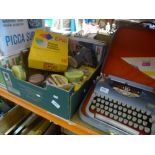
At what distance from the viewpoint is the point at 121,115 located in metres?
0.57

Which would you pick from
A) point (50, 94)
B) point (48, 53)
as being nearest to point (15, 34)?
point (48, 53)

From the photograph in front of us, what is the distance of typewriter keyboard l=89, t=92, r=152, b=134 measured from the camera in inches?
21.0

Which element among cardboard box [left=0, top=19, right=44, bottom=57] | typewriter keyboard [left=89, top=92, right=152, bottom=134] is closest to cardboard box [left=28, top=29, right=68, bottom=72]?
cardboard box [left=0, top=19, right=44, bottom=57]

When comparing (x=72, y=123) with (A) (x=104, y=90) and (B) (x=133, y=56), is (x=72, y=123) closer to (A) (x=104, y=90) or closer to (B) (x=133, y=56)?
(A) (x=104, y=90)

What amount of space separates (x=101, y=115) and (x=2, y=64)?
0.43m

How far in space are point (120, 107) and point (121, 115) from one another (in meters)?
0.03

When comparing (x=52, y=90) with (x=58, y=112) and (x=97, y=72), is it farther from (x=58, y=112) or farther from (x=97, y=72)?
(x=97, y=72)

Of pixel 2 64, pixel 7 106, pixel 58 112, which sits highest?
pixel 2 64

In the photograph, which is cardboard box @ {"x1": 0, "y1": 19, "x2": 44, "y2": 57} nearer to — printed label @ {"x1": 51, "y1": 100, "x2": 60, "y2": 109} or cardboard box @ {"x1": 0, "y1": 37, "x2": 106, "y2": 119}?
cardboard box @ {"x1": 0, "y1": 37, "x2": 106, "y2": 119}

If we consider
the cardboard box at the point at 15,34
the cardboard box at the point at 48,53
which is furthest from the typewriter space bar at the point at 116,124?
the cardboard box at the point at 15,34

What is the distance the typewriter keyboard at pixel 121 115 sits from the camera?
0.53 m

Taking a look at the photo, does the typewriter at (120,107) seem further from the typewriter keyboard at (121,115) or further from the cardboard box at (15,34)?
the cardboard box at (15,34)
